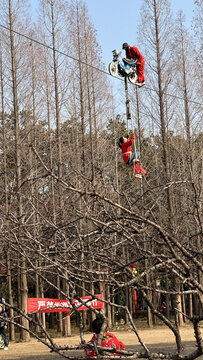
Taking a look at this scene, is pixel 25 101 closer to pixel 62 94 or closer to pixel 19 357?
pixel 62 94

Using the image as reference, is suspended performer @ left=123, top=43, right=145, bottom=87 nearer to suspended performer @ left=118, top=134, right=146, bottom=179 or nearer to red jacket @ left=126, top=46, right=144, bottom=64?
red jacket @ left=126, top=46, right=144, bottom=64

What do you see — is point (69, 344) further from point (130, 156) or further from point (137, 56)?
point (137, 56)

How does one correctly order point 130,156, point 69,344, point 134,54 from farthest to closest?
point 69,344, point 130,156, point 134,54

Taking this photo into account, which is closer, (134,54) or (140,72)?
(134,54)

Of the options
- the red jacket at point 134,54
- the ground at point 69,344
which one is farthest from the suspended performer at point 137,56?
the ground at point 69,344

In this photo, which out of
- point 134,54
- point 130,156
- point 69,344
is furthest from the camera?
point 69,344

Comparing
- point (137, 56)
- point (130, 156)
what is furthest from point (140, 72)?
point (130, 156)

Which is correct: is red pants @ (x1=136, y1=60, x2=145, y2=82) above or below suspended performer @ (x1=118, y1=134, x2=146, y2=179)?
above

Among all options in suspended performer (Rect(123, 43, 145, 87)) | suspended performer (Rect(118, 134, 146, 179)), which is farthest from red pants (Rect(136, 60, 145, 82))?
suspended performer (Rect(118, 134, 146, 179))

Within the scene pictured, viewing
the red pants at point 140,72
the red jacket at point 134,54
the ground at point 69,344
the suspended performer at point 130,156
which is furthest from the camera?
the ground at point 69,344

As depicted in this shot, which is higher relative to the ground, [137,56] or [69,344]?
[137,56]

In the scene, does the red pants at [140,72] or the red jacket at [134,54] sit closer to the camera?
the red jacket at [134,54]

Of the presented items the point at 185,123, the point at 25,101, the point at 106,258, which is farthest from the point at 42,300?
the point at 106,258

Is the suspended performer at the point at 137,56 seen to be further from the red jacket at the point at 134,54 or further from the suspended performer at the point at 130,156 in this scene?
the suspended performer at the point at 130,156
